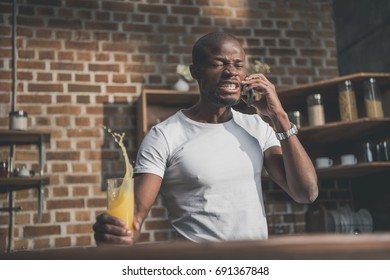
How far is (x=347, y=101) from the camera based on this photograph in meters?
2.84

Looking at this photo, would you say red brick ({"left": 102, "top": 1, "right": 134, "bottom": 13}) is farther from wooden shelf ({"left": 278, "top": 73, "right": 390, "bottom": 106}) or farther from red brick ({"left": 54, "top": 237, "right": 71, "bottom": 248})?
red brick ({"left": 54, "top": 237, "right": 71, "bottom": 248})

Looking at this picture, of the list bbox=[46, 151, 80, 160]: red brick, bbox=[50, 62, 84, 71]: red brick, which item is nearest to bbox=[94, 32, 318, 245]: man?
bbox=[46, 151, 80, 160]: red brick

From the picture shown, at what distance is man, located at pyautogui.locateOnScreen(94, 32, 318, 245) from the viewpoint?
1.30 metres

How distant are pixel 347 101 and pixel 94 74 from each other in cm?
156

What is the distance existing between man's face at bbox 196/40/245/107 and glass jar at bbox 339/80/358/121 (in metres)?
1.55

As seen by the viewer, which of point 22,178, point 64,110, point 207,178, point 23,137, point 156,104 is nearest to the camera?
point 207,178

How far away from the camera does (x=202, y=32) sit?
3.38 meters

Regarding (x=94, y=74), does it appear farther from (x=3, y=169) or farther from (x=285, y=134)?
(x=285, y=134)

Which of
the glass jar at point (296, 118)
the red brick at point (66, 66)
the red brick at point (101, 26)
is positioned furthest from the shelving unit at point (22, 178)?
the glass jar at point (296, 118)

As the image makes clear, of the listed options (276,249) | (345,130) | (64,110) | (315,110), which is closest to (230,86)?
(276,249)

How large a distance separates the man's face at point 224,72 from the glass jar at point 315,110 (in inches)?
61.3

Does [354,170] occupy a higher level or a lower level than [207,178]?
higher

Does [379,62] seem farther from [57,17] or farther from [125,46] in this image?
[57,17]

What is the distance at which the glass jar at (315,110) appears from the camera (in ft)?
9.51
